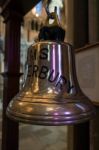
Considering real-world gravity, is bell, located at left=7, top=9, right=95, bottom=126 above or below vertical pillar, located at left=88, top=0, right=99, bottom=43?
below

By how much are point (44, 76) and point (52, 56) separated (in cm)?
6

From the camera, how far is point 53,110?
47 centimetres

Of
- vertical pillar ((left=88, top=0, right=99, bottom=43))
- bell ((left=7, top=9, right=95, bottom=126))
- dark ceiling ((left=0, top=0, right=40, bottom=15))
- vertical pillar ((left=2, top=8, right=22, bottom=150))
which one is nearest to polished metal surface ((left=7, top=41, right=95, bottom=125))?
bell ((left=7, top=9, right=95, bottom=126))

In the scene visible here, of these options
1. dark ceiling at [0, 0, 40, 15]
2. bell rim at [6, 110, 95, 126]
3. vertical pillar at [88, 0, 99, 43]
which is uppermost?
dark ceiling at [0, 0, 40, 15]

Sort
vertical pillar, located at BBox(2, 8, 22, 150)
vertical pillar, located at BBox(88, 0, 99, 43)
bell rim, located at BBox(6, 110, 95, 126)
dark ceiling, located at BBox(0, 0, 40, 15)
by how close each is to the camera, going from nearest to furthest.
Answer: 1. bell rim, located at BBox(6, 110, 95, 126)
2. vertical pillar, located at BBox(88, 0, 99, 43)
3. dark ceiling, located at BBox(0, 0, 40, 15)
4. vertical pillar, located at BBox(2, 8, 22, 150)

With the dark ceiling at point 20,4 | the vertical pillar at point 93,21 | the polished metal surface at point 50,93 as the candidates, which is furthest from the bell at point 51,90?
the dark ceiling at point 20,4

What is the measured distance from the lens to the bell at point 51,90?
471mm

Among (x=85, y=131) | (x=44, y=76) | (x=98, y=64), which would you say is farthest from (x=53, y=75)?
(x=85, y=131)

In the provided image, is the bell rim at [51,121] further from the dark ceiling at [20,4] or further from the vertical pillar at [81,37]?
the dark ceiling at [20,4]

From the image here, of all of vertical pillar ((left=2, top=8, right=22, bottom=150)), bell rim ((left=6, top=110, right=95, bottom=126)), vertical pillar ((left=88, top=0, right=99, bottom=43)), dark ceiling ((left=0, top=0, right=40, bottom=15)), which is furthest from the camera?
vertical pillar ((left=2, top=8, right=22, bottom=150))

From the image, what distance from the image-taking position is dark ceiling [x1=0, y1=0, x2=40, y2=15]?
1179 mm

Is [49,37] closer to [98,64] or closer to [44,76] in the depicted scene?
[44,76]

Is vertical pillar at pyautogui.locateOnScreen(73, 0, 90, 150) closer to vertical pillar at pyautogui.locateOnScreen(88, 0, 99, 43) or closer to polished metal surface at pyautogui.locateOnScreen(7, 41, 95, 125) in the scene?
vertical pillar at pyautogui.locateOnScreen(88, 0, 99, 43)

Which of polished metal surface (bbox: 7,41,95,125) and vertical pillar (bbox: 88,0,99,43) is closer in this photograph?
polished metal surface (bbox: 7,41,95,125)
